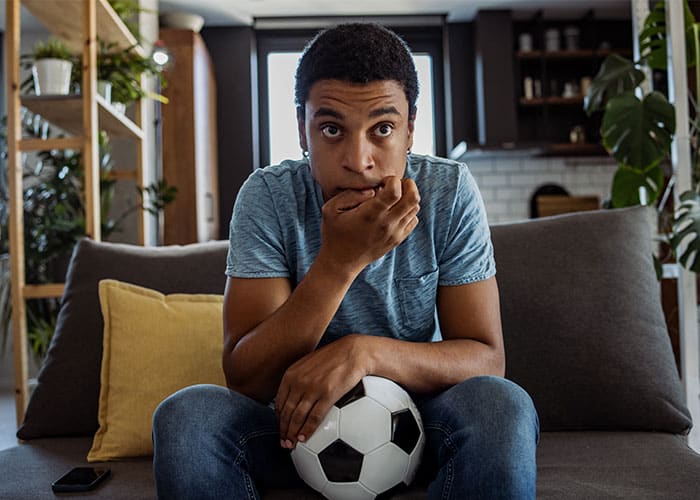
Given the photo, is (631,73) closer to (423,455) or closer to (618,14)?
(423,455)

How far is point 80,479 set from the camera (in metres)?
1.35

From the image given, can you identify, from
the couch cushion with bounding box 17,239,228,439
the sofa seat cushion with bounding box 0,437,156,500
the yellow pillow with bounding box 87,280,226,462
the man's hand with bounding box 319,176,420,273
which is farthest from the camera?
the couch cushion with bounding box 17,239,228,439

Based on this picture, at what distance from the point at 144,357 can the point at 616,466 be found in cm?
98

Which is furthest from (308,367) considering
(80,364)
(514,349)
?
(80,364)

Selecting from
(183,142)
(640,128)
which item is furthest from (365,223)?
(183,142)

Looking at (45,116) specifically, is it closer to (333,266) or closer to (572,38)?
(333,266)

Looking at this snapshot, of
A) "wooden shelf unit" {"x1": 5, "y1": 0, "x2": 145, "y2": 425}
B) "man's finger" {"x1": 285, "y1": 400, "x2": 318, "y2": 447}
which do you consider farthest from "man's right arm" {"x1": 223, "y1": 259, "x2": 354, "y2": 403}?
"wooden shelf unit" {"x1": 5, "y1": 0, "x2": 145, "y2": 425}

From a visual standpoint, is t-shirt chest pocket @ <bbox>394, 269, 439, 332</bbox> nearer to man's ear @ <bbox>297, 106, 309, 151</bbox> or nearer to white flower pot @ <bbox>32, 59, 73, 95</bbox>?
man's ear @ <bbox>297, 106, 309, 151</bbox>

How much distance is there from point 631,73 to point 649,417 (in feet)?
5.45

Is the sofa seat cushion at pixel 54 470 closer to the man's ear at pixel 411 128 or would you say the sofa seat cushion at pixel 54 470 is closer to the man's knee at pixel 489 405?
the man's knee at pixel 489 405

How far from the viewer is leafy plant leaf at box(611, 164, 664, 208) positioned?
2.69m

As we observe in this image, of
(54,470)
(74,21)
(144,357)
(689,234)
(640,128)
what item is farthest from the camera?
(74,21)

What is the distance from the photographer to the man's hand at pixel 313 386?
1127mm

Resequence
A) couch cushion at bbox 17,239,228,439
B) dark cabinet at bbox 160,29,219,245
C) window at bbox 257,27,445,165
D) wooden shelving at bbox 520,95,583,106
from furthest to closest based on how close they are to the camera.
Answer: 1. window at bbox 257,27,445,165
2. wooden shelving at bbox 520,95,583,106
3. dark cabinet at bbox 160,29,219,245
4. couch cushion at bbox 17,239,228,439
